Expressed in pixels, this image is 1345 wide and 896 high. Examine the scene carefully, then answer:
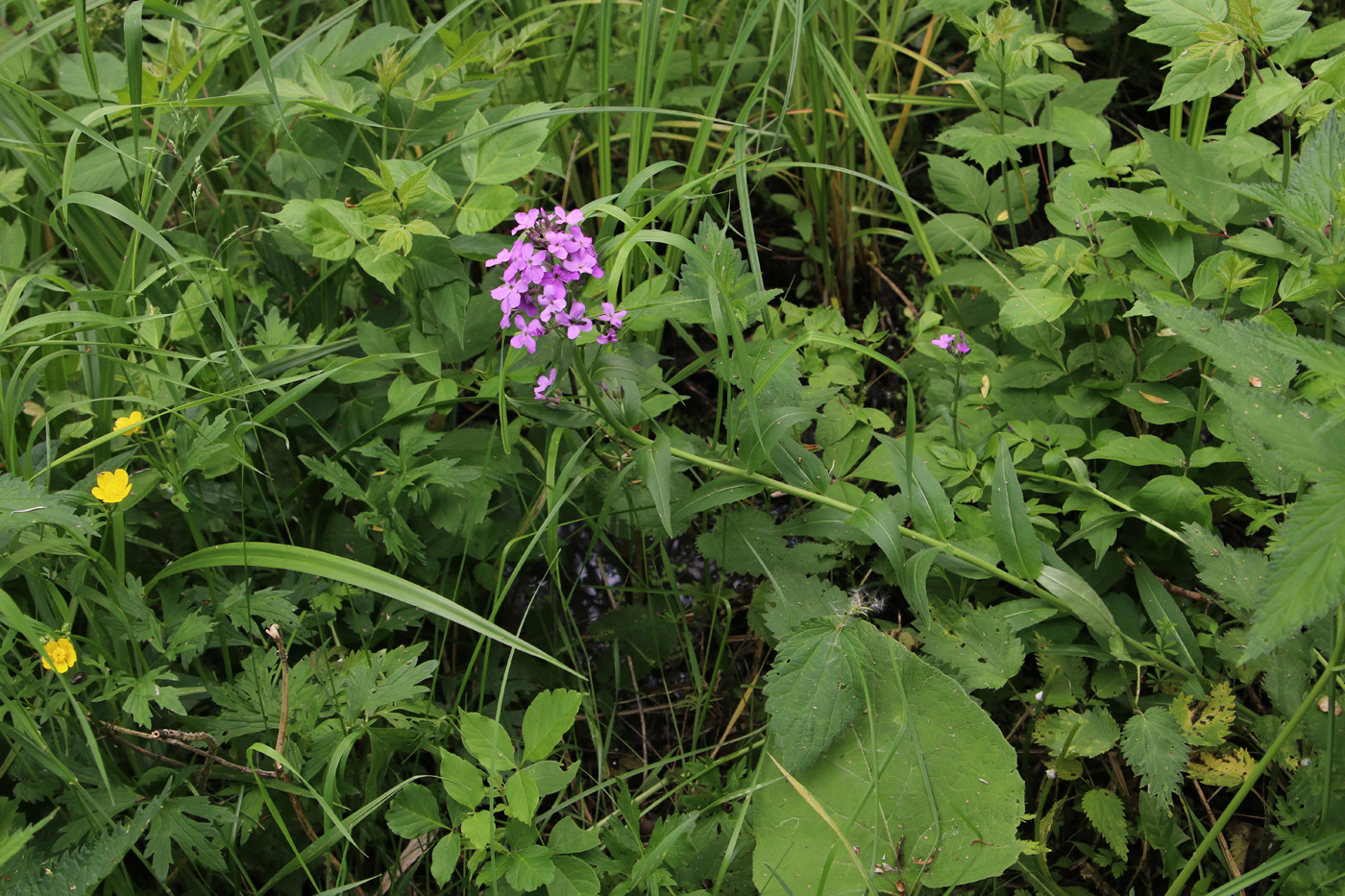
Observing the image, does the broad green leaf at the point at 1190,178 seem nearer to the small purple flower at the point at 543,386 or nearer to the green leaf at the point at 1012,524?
the green leaf at the point at 1012,524

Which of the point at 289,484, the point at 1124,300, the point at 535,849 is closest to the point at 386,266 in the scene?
the point at 289,484

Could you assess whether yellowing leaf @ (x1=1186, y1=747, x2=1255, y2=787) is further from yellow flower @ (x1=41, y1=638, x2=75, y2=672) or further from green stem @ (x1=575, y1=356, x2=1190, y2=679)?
yellow flower @ (x1=41, y1=638, x2=75, y2=672)

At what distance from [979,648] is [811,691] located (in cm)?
34

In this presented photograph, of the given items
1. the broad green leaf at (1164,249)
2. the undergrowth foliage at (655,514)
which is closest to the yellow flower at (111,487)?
the undergrowth foliage at (655,514)

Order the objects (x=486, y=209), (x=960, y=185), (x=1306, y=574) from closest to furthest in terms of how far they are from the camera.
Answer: (x=1306, y=574) → (x=486, y=209) → (x=960, y=185)

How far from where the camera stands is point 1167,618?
1575mm

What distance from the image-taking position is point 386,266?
5.42ft

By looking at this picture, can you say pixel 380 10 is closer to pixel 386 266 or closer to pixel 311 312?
pixel 311 312

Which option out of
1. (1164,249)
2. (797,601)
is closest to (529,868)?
(797,601)

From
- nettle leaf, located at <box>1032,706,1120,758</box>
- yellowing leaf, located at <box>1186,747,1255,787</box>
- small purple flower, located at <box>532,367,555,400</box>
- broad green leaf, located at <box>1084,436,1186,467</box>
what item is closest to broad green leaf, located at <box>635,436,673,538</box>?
small purple flower, located at <box>532,367,555,400</box>

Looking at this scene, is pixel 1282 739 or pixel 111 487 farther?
pixel 111 487

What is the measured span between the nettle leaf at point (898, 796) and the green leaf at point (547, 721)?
0.36 metres

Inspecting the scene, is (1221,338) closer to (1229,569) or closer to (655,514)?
(1229,569)

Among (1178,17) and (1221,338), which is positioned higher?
(1178,17)
